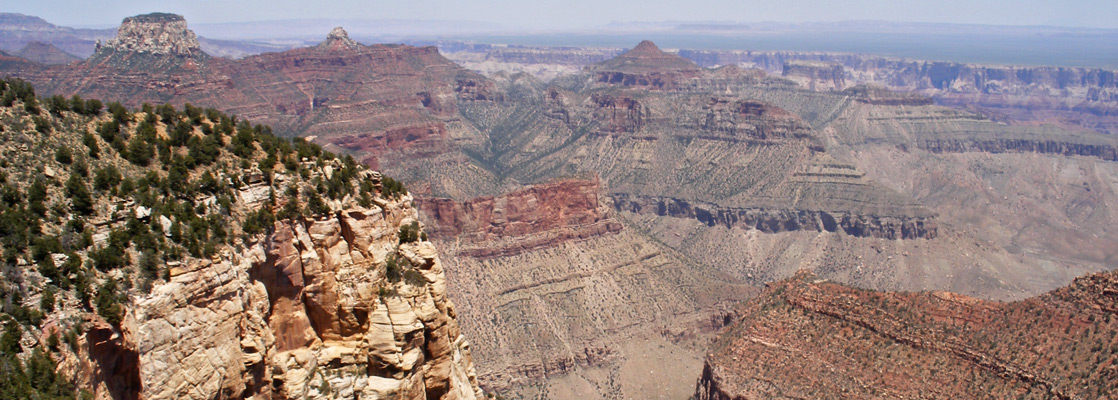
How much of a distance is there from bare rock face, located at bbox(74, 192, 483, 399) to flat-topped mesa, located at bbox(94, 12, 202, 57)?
11701 cm

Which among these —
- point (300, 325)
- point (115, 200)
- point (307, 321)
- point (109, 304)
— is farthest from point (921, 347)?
point (109, 304)

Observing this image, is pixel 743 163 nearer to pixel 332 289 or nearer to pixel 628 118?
pixel 628 118

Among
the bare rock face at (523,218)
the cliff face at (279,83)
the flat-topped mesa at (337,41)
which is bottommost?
the bare rock face at (523,218)

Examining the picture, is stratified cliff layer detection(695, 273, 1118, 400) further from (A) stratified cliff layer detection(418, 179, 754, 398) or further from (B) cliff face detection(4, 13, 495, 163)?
(B) cliff face detection(4, 13, 495, 163)

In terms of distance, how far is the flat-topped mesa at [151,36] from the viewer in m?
126

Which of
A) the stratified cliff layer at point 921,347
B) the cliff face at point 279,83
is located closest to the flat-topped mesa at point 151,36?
the cliff face at point 279,83

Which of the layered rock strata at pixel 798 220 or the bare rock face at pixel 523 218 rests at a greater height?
the bare rock face at pixel 523 218

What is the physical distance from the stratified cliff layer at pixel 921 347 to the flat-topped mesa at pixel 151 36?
347 ft

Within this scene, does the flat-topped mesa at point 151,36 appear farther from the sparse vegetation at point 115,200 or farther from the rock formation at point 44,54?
the sparse vegetation at point 115,200

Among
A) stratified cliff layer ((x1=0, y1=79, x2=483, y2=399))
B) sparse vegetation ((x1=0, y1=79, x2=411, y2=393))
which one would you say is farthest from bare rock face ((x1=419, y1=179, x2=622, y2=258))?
sparse vegetation ((x1=0, y1=79, x2=411, y2=393))

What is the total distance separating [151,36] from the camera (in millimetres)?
125875

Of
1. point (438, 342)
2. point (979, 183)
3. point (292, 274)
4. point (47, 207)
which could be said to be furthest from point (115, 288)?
point (979, 183)

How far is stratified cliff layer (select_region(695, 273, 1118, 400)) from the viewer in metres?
42.3

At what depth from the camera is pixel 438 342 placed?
23.6m
